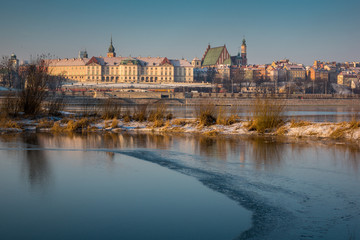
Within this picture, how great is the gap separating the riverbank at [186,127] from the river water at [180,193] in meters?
3.10

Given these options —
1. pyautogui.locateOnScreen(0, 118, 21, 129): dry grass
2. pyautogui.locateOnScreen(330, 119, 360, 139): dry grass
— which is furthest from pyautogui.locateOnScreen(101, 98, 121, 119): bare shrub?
pyautogui.locateOnScreen(330, 119, 360, 139): dry grass

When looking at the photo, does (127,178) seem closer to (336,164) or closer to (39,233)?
(39,233)

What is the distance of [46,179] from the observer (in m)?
8.52

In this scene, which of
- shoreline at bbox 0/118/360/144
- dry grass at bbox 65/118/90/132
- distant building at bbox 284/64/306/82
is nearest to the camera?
shoreline at bbox 0/118/360/144

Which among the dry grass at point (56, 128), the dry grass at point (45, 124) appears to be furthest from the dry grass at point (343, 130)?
the dry grass at point (45, 124)

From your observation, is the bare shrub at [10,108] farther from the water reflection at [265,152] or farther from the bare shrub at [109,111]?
the water reflection at [265,152]

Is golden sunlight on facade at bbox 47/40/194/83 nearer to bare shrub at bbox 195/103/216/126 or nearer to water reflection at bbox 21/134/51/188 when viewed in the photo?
bare shrub at bbox 195/103/216/126

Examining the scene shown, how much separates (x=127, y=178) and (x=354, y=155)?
6.27 metres

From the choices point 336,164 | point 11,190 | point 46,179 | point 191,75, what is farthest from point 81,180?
point 191,75

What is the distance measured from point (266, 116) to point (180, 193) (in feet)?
36.7

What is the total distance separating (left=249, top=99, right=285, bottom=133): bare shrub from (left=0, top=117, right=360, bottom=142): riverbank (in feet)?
0.70

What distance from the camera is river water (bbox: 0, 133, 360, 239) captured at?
5.83m

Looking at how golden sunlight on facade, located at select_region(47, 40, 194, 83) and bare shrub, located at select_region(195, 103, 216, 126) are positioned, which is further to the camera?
golden sunlight on facade, located at select_region(47, 40, 194, 83)

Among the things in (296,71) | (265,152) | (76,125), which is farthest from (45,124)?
(296,71)
